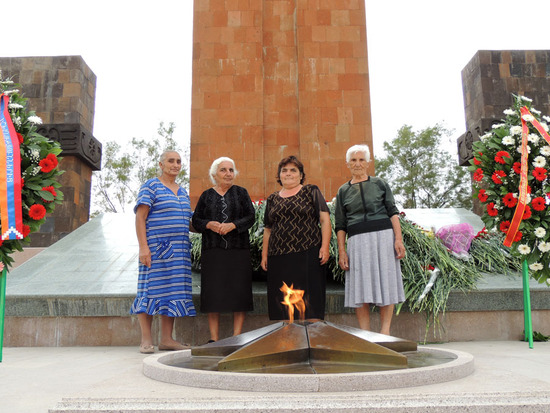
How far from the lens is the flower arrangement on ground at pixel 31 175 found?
3.60 meters

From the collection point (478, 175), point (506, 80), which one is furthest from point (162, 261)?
point (506, 80)

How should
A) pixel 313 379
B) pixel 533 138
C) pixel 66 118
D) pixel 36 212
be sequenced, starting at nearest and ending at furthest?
pixel 313 379
pixel 36 212
pixel 533 138
pixel 66 118

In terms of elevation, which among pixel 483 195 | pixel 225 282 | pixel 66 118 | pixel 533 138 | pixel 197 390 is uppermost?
pixel 66 118

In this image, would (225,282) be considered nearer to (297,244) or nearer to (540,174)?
(297,244)

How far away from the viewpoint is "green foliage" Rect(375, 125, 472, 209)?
25719mm

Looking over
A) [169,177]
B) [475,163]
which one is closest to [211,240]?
[169,177]

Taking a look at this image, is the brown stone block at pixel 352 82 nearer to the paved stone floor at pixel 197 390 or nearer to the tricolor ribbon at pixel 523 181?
the tricolor ribbon at pixel 523 181

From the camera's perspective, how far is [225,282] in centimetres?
388

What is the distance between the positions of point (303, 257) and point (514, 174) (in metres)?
1.88

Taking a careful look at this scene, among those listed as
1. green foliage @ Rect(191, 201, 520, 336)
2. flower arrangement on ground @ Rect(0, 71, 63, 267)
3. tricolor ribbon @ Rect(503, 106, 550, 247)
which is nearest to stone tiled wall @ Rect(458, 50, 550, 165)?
green foliage @ Rect(191, 201, 520, 336)

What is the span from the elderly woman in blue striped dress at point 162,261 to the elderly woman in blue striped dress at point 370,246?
1288 millimetres

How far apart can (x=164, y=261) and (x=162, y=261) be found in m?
0.02

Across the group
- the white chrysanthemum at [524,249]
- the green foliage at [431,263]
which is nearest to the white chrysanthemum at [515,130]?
the white chrysanthemum at [524,249]

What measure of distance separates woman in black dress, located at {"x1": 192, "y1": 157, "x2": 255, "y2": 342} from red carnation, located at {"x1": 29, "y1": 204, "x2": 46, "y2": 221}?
1.13m
